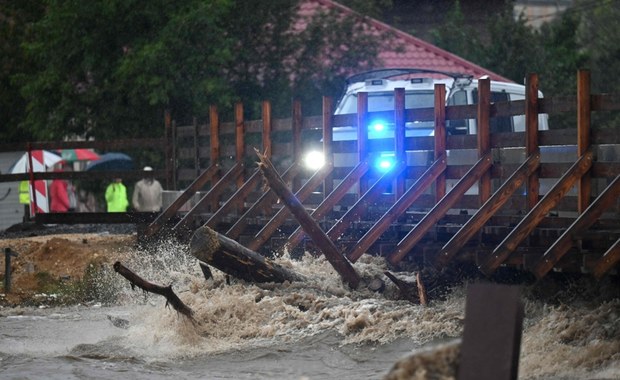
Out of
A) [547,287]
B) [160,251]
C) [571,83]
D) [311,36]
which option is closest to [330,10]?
[311,36]

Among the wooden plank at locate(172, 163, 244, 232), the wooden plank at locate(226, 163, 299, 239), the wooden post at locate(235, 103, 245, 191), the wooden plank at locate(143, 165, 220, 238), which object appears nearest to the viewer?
the wooden plank at locate(226, 163, 299, 239)

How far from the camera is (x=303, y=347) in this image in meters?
13.2

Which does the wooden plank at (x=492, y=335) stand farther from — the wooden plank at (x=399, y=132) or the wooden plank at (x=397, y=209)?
the wooden plank at (x=399, y=132)

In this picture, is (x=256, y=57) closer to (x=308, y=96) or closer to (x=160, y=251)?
(x=308, y=96)

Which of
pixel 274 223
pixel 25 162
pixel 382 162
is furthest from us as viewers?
pixel 25 162

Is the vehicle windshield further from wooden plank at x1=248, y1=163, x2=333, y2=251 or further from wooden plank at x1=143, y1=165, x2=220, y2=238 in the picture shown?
wooden plank at x1=143, y1=165, x2=220, y2=238

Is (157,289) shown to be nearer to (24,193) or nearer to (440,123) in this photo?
(440,123)

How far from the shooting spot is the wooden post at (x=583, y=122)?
13609 mm

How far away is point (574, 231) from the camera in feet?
42.0

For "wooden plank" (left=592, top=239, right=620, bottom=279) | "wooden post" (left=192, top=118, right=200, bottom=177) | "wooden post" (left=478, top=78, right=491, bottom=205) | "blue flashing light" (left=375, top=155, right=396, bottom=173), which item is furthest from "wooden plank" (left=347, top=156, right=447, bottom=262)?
"wooden post" (left=192, top=118, right=200, bottom=177)

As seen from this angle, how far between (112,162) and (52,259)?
15.1 metres

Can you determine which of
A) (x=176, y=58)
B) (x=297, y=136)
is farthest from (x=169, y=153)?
(x=297, y=136)

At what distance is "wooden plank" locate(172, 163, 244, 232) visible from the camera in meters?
20.2

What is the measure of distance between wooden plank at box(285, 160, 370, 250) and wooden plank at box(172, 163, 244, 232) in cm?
370
